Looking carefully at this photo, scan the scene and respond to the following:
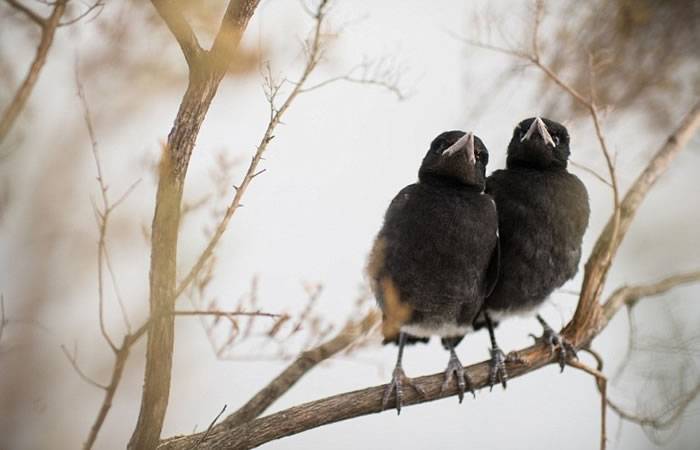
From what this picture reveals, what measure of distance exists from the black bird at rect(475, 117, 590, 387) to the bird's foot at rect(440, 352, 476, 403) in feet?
0.34

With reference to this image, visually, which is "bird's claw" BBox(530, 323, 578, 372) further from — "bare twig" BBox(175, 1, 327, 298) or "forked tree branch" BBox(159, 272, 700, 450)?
"bare twig" BBox(175, 1, 327, 298)

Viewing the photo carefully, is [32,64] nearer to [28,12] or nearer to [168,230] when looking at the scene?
[28,12]

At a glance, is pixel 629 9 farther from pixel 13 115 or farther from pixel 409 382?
pixel 13 115

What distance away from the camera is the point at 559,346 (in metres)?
1.54

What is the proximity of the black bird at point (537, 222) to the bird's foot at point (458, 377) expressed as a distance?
105 millimetres

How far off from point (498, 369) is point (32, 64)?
0.92 metres

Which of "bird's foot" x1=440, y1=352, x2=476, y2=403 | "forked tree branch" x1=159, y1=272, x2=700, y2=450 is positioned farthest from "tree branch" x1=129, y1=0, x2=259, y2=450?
"bird's foot" x1=440, y1=352, x2=476, y2=403

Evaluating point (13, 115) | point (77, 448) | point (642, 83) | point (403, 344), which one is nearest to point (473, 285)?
point (403, 344)

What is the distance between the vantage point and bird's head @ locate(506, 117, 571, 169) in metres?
1.54

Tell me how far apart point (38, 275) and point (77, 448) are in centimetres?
26

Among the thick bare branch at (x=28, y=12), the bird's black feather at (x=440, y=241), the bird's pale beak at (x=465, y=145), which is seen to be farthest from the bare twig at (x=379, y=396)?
the thick bare branch at (x=28, y=12)

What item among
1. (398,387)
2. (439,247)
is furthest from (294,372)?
(439,247)

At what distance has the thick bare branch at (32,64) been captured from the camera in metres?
0.96

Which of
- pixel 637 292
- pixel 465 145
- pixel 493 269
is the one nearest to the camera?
pixel 465 145
